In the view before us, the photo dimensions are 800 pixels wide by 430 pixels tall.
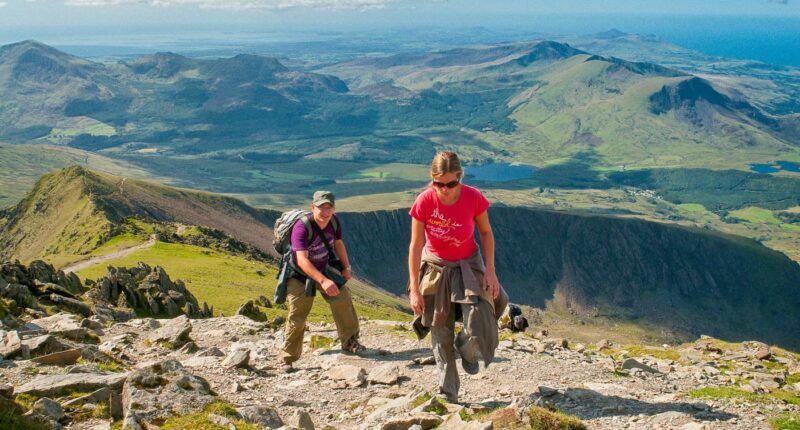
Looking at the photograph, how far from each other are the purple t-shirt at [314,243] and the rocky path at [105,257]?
4329 centimetres

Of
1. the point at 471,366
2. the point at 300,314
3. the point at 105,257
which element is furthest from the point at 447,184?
the point at 105,257

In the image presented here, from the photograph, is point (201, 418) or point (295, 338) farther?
point (295, 338)

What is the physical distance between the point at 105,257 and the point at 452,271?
54243 millimetres

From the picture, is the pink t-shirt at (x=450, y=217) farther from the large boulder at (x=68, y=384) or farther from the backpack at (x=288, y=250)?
the large boulder at (x=68, y=384)

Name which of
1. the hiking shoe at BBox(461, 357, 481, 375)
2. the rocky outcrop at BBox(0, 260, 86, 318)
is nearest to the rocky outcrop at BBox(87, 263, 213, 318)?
the rocky outcrop at BBox(0, 260, 86, 318)

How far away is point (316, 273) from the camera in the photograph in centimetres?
1602

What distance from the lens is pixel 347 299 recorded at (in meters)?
17.8

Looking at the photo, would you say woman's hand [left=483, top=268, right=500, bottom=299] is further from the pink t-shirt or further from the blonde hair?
the blonde hair

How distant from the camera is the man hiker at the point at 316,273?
53.1ft

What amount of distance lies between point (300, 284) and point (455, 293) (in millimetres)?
5604

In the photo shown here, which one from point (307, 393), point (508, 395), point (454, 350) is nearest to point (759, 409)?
point (508, 395)

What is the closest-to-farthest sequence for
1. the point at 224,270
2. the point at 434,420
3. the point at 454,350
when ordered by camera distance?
1. the point at 434,420
2. the point at 454,350
3. the point at 224,270

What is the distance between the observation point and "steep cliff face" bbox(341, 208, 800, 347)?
5340 inches

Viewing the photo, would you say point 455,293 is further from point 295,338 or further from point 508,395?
point 295,338
